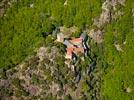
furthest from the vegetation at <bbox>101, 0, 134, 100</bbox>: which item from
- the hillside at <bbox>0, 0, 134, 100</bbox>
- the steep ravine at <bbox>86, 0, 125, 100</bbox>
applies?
the steep ravine at <bbox>86, 0, 125, 100</bbox>

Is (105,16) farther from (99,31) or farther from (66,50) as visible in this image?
(66,50)

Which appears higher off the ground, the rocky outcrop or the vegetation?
the rocky outcrop

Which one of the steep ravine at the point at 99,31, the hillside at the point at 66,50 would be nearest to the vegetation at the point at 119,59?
the hillside at the point at 66,50

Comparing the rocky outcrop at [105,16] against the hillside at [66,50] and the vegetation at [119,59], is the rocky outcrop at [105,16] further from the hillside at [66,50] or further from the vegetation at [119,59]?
the vegetation at [119,59]

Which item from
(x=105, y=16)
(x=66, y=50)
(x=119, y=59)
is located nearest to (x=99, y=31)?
(x=105, y=16)

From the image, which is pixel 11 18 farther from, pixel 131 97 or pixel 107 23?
pixel 131 97

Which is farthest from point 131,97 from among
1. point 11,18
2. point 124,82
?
point 11,18

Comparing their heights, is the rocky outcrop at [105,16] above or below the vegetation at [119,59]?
above

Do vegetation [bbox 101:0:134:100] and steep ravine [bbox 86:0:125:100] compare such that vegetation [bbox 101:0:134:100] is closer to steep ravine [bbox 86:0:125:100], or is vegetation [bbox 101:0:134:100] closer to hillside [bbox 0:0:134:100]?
hillside [bbox 0:0:134:100]
